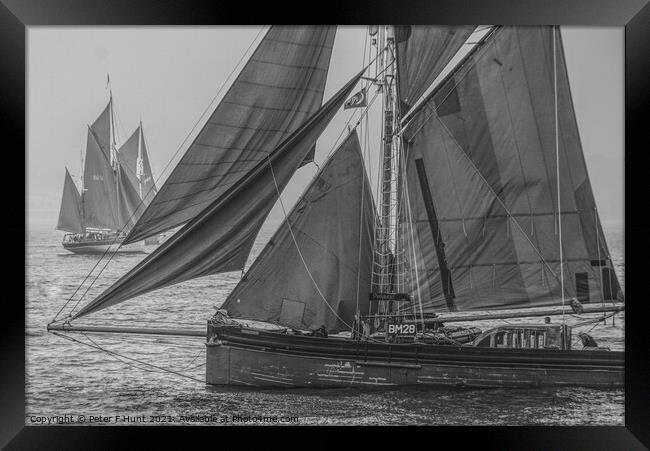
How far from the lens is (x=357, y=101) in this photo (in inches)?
176

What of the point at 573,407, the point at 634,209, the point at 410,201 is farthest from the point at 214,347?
the point at 634,209

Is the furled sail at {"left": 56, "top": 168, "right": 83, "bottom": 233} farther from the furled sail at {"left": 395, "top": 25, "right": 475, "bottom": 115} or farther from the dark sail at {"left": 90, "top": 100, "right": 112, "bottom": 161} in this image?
the furled sail at {"left": 395, "top": 25, "right": 475, "bottom": 115}

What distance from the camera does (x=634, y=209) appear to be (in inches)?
172

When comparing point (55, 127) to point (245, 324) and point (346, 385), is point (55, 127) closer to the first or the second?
point (245, 324)

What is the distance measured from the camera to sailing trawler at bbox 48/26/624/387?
4336 mm

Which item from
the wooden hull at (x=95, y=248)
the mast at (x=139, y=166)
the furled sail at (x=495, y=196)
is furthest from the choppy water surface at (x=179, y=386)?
the mast at (x=139, y=166)

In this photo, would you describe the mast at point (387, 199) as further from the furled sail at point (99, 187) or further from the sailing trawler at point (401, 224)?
the furled sail at point (99, 187)

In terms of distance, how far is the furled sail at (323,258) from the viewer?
4.54 metres

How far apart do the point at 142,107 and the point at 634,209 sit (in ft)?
12.5

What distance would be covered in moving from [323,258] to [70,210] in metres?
1.96

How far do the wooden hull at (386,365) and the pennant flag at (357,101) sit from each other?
5.95ft

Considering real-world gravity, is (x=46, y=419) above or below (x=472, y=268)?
below
